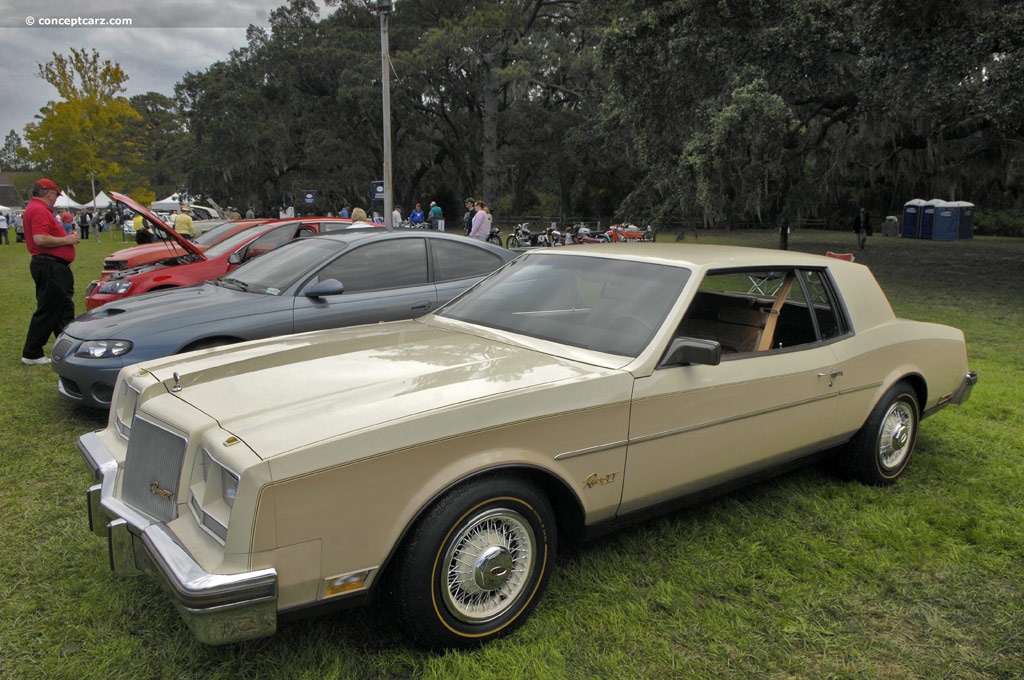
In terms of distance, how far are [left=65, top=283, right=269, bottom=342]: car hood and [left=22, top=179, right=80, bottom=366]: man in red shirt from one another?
159cm

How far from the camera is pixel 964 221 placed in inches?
1348

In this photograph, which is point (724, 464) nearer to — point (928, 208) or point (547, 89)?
point (547, 89)

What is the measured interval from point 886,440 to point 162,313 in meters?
5.18

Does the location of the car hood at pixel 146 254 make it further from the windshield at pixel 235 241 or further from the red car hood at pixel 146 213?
the red car hood at pixel 146 213

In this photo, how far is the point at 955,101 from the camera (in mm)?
12906

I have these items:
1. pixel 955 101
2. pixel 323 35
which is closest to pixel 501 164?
pixel 323 35

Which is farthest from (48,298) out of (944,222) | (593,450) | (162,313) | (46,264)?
(944,222)

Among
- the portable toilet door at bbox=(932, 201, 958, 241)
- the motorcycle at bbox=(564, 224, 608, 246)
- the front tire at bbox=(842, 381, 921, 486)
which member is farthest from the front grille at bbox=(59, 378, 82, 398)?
the portable toilet door at bbox=(932, 201, 958, 241)

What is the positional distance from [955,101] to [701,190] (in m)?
4.83

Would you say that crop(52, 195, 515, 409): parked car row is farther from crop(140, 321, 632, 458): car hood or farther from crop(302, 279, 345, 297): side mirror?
crop(140, 321, 632, 458): car hood

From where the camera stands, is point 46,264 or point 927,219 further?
point 927,219

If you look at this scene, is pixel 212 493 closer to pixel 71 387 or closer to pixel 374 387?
pixel 374 387

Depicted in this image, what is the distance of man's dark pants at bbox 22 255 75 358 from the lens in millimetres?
6891

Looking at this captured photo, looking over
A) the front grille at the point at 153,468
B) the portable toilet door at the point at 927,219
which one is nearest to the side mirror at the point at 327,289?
the front grille at the point at 153,468
